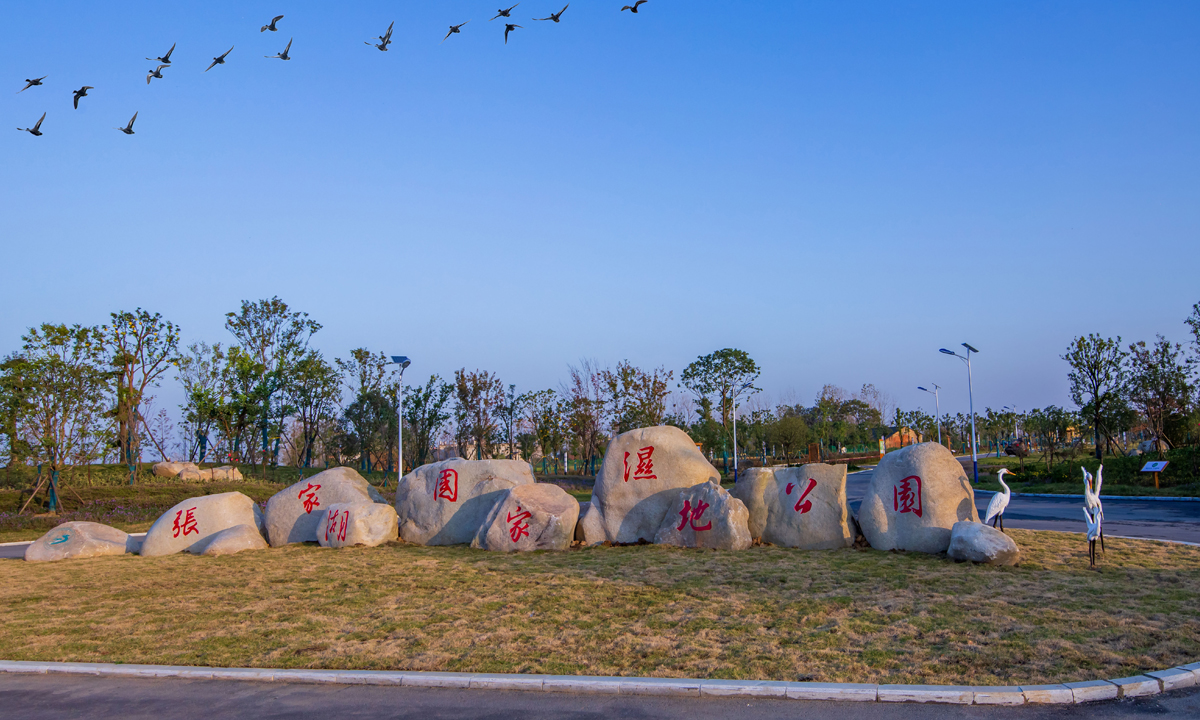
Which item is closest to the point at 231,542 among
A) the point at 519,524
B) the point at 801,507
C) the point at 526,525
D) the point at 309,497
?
the point at 309,497

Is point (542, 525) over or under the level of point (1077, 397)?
under

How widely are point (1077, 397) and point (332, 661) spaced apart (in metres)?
30.7

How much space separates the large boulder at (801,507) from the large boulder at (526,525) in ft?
9.50

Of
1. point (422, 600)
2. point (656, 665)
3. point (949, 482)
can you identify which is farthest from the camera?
point (949, 482)

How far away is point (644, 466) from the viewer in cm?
Result: 1269

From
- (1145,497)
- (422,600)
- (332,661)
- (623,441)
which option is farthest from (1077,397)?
(332,661)

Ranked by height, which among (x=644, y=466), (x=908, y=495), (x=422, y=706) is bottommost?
(x=422, y=706)

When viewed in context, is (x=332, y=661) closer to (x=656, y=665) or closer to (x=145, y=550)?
(x=656, y=665)

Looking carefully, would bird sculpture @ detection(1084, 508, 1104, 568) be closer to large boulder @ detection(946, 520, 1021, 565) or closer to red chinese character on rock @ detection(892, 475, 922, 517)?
large boulder @ detection(946, 520, 1021, 565)

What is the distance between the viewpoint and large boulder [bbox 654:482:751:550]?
1150cm

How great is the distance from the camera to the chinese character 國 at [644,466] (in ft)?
41.5

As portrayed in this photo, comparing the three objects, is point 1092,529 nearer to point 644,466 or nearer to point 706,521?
point 706,521

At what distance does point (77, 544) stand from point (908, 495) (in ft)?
43.2

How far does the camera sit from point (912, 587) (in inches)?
326
